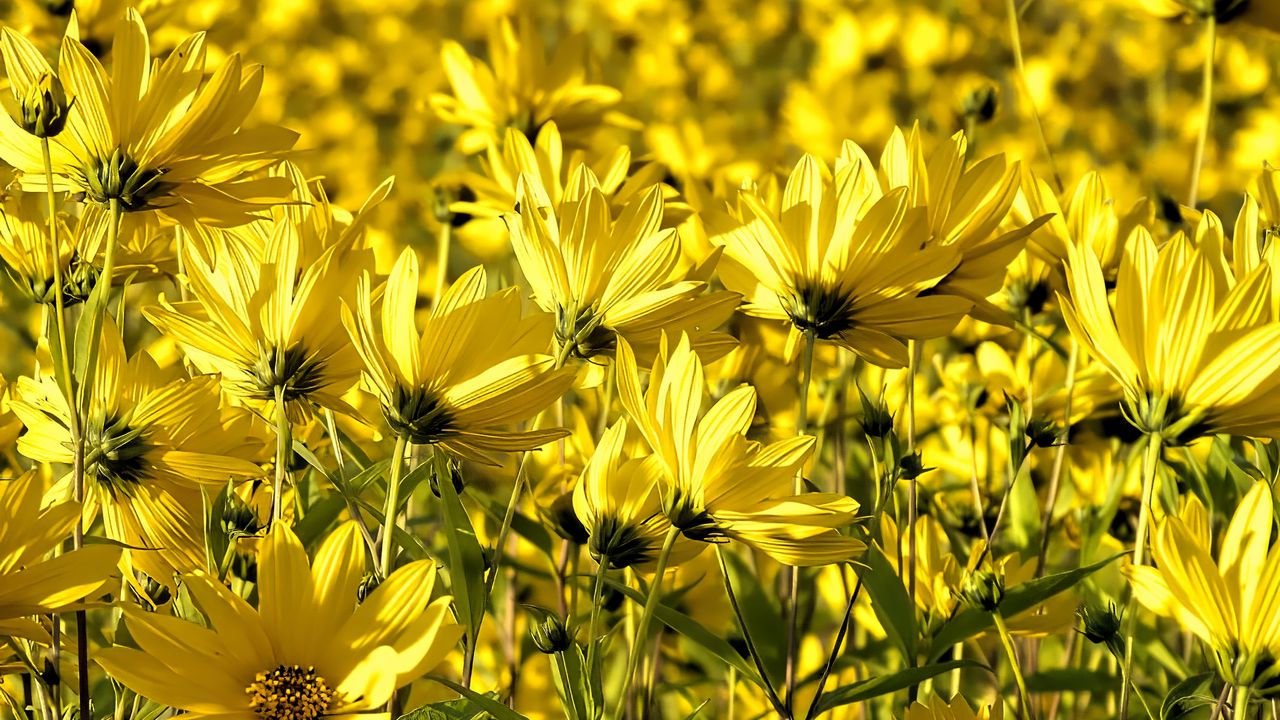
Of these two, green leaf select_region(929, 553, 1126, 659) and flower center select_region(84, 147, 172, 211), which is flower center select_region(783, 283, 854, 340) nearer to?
green leaf select_region(929, 553, 1126, 659)

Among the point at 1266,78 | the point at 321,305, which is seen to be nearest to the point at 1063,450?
the point at 321,305

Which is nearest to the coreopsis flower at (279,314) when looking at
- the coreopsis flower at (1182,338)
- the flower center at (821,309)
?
the flower center at (821,309)

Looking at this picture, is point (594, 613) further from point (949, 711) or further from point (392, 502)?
point (949, 711)

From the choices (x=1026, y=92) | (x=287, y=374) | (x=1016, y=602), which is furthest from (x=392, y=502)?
(x=1026, y=92)

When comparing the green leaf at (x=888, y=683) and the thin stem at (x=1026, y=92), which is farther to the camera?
the thin stem at (x=1026, y=92)

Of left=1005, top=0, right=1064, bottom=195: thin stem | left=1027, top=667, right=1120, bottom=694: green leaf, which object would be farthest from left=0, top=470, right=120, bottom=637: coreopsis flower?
left=1005, top=0, right=1064, bottom=195: thin stem

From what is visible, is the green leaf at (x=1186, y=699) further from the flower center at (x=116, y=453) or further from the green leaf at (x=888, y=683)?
the flower center at (x=116, y=453)
